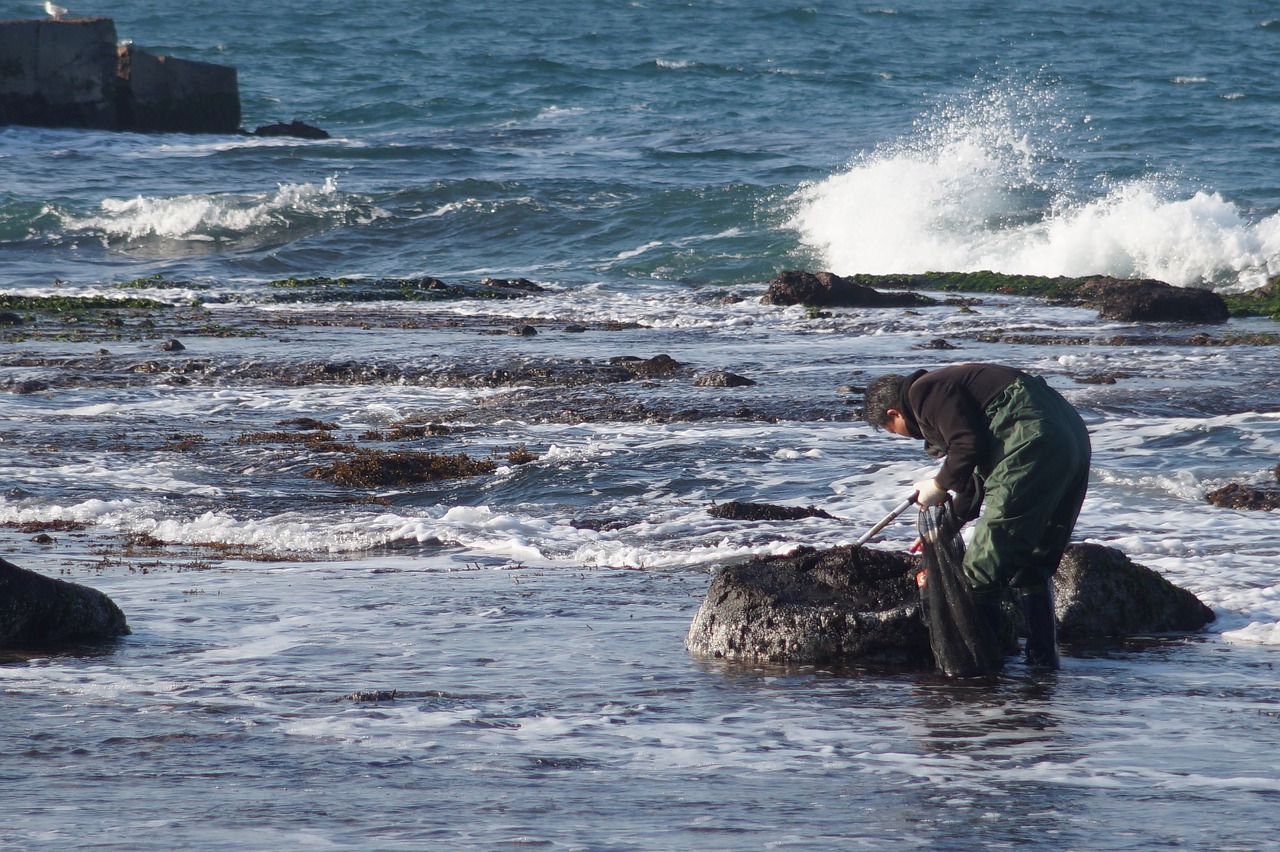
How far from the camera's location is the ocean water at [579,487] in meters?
4.72

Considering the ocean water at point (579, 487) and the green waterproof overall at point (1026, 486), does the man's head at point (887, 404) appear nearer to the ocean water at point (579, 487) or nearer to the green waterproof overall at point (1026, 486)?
the green waterproof overall at point (1026, 486)

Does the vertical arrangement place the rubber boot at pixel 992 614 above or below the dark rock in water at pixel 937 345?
below

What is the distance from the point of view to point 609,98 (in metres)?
45.8

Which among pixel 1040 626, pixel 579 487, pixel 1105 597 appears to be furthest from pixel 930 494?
pixel 579 487

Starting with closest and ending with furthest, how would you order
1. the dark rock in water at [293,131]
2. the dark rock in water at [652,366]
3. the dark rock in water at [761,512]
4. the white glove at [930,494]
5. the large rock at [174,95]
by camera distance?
the white glove at [930,494] → the dark rock in water at [761,512] → the dark rock in water at [652,366] → the large rock at [174,95] → the dark rock in water at [293,131]

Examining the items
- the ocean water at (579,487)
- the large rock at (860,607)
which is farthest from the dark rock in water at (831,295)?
the large rock at (860,607)

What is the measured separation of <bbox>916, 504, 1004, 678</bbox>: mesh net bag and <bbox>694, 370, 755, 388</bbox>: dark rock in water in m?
8.24

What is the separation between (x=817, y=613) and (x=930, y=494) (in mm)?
737

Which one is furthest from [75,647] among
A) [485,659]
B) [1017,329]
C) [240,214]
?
[240,214]

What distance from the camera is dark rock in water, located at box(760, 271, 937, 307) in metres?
20.5

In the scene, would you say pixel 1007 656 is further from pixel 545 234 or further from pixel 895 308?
pixel 545 234

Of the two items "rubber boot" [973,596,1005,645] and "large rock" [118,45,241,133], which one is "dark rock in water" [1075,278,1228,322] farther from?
"large rock" [118,45,241,133]

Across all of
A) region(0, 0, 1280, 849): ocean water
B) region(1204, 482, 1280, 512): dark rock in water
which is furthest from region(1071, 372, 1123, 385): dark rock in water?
region(1204, 482, 1280, 512): dark rock in water

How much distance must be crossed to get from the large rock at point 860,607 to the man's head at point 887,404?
69cm
